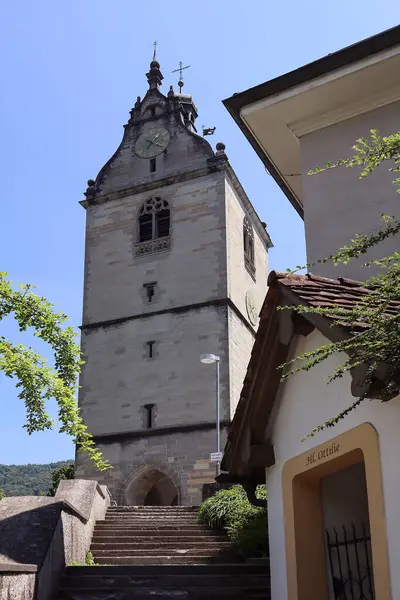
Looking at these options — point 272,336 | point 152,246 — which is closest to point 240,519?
point 272,336

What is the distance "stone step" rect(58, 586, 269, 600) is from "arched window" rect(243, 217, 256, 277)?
26.7 m

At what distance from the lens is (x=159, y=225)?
34.4 m

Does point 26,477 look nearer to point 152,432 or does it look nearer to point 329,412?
point 152,432

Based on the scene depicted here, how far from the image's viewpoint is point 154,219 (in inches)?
1356

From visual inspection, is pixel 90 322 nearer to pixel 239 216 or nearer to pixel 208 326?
pixel 208 326

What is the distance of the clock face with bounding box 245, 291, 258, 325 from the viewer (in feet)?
111

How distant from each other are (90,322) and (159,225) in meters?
5.60

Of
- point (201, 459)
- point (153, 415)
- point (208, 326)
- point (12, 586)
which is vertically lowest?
point (12, 586)

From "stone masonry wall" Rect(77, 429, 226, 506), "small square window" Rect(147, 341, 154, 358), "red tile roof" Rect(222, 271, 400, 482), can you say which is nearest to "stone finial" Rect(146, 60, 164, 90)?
"small square window" Rect(147, 341, 154, 358)

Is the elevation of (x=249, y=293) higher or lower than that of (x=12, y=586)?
higher

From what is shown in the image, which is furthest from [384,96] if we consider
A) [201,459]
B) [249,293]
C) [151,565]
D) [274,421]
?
[249,293]

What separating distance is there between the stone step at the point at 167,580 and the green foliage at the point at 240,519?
1.01 metres

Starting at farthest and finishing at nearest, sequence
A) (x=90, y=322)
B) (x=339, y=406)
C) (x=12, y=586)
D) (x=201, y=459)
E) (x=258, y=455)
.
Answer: (x=90, y=322)
(x=201, y=459)
(x=12, y=586)
(x=258, y=455)
(x=339, y=406)

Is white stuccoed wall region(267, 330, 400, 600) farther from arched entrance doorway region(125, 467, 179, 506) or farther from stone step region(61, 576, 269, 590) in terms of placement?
arched entrance doorway region(125, 467, 179, 506)
